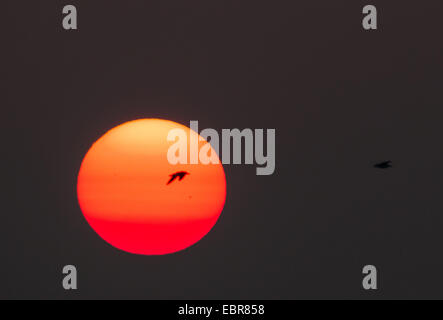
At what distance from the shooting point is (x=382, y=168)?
18.7ft

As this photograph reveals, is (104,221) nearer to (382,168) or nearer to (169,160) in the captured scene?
(169,160)

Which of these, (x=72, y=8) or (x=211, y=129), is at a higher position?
(x=72, y=8)

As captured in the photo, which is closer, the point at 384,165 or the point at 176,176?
the point at 176,176

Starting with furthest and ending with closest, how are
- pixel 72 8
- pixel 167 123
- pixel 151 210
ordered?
pixel 72 8
pixel 167 123
pixel 151 210

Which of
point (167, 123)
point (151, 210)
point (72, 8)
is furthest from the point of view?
point (72, 8)

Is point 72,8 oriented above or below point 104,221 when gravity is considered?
above

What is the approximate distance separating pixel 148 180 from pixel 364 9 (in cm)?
262

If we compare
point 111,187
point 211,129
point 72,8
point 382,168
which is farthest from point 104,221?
point 382,168

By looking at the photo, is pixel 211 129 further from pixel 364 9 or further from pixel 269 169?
pixel 364 9

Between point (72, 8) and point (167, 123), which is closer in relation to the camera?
point (167, 123)

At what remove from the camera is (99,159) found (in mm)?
4449

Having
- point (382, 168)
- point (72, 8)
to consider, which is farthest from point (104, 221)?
point (382, 168)

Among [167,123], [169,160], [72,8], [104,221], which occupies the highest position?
[72,8]

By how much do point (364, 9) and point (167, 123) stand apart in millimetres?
2191
